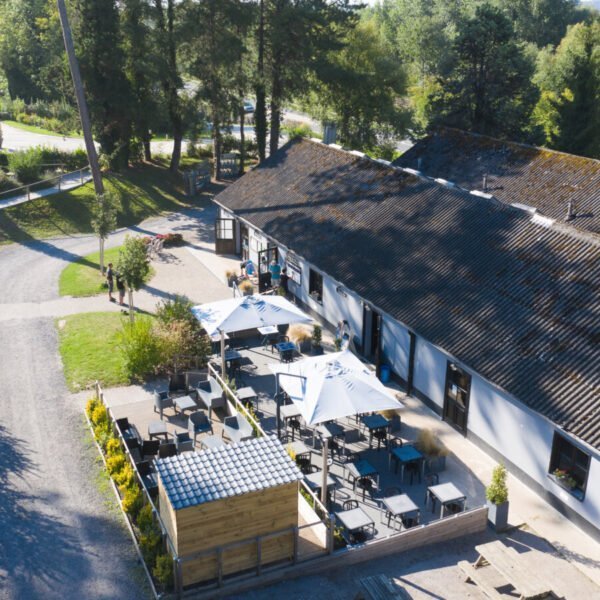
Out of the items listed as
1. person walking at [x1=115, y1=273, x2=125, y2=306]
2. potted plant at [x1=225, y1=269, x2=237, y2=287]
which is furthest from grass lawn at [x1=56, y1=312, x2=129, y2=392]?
potted plant at [x1=225, y1=269, x2=237, y2=287]

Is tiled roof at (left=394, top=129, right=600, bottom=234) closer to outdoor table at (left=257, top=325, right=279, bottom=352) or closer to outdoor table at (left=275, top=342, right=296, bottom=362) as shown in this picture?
outdoor table at (left=275, top=342, right=296, bottom=362)

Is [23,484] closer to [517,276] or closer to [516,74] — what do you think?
[517,276]

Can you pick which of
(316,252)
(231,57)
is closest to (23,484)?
(316,252)

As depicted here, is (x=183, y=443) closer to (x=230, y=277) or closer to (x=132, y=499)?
(x=132, y=499)

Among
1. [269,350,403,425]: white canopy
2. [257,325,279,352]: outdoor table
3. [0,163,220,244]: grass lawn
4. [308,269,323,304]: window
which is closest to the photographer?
[269,350,403,425]: white canopy

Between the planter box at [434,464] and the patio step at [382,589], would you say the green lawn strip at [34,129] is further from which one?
the patio step at [382,589]

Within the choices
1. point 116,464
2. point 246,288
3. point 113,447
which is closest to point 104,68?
point 246,288
